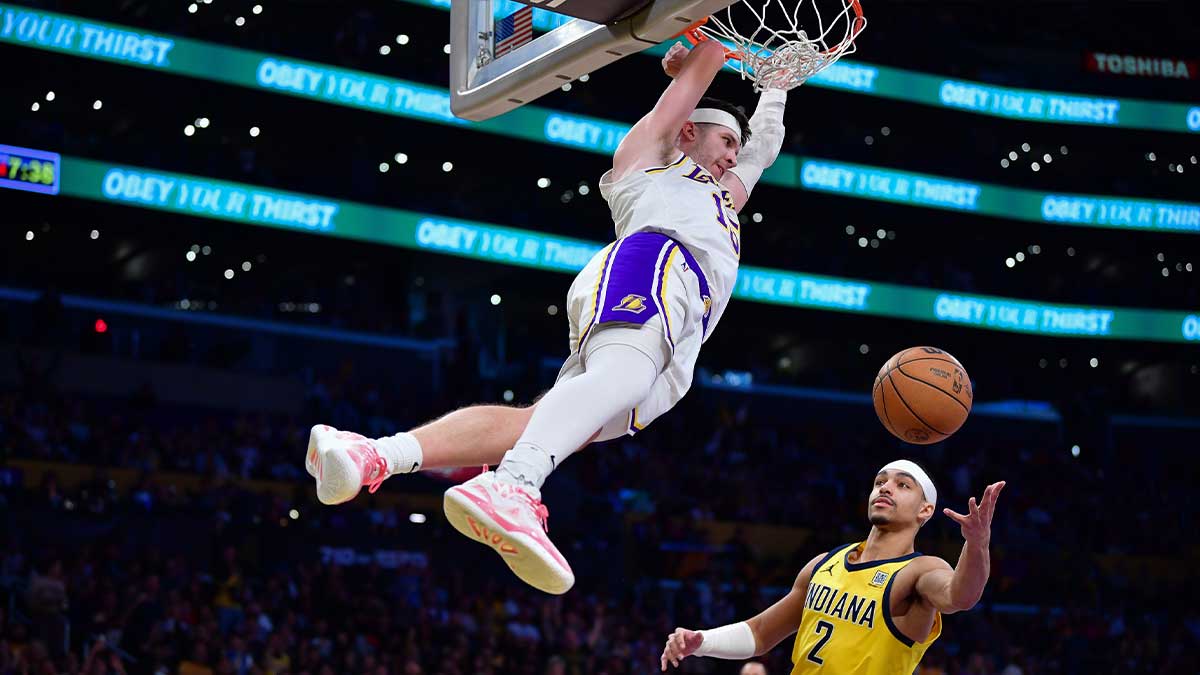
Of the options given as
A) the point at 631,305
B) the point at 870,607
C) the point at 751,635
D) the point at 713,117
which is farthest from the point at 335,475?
the point at 870,607

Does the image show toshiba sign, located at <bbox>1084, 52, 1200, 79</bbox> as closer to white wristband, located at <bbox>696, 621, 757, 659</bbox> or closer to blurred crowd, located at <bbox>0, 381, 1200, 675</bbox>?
blurred crowd, located at <bbox>0, 381, 1200, 675</bbox>

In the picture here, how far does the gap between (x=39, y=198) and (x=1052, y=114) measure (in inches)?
890

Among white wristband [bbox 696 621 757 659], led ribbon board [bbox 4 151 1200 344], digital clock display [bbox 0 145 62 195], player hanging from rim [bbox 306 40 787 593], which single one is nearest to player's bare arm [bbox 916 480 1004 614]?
white wristband [bbox 696 621 757 659]

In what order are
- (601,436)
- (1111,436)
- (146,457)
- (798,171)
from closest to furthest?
(601,436), (146,457), (798,171), (1111,436)

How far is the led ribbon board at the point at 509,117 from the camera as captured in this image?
22250 mm

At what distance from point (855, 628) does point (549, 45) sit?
2.97 m

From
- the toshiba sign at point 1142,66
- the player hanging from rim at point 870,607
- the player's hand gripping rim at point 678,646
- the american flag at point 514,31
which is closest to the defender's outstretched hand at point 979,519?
the player hanging from rim at point 870,607

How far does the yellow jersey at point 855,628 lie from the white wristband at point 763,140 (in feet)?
6.35

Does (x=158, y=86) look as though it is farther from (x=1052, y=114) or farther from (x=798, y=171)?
(x=1052, y=114)

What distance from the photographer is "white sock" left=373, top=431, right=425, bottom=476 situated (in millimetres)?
4461

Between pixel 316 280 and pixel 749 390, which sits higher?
pixel 316 280

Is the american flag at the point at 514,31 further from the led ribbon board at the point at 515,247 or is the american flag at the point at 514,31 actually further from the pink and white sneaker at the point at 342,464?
the led ribbon board at the point at 515,247

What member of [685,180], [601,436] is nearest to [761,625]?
[601,436]

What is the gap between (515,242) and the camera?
26578 mm
